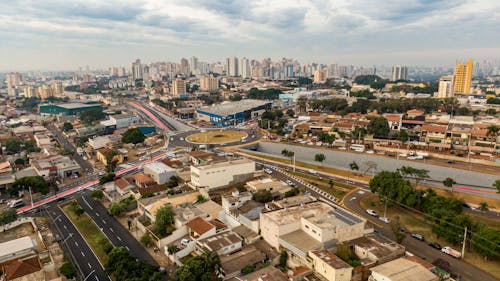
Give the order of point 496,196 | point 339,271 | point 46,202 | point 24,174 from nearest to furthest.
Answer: point 339,271
point 496,196
point 46,202
point 24,174

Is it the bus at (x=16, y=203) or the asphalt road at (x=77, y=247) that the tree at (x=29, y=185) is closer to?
the bus at (x=16, y=203)

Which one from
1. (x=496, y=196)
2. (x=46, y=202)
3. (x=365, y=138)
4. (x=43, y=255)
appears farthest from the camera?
(x=365, y=138)

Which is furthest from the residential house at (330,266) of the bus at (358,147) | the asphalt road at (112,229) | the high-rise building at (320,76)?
the high-rise building at (320,76)

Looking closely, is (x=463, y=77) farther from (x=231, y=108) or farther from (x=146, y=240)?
(x=146, y=240)

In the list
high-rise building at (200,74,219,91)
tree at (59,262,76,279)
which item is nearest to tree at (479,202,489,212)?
tree at (59,262,76,279)

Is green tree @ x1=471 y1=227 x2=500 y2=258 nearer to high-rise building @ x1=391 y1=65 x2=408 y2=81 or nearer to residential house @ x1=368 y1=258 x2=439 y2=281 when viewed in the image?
residential house @ x1=368 y1=258 x2=439 y2=281

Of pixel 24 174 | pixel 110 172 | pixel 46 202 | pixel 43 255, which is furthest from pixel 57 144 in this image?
pixel 43 255

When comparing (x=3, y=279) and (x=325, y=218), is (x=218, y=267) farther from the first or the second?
(x=3, y=279)
